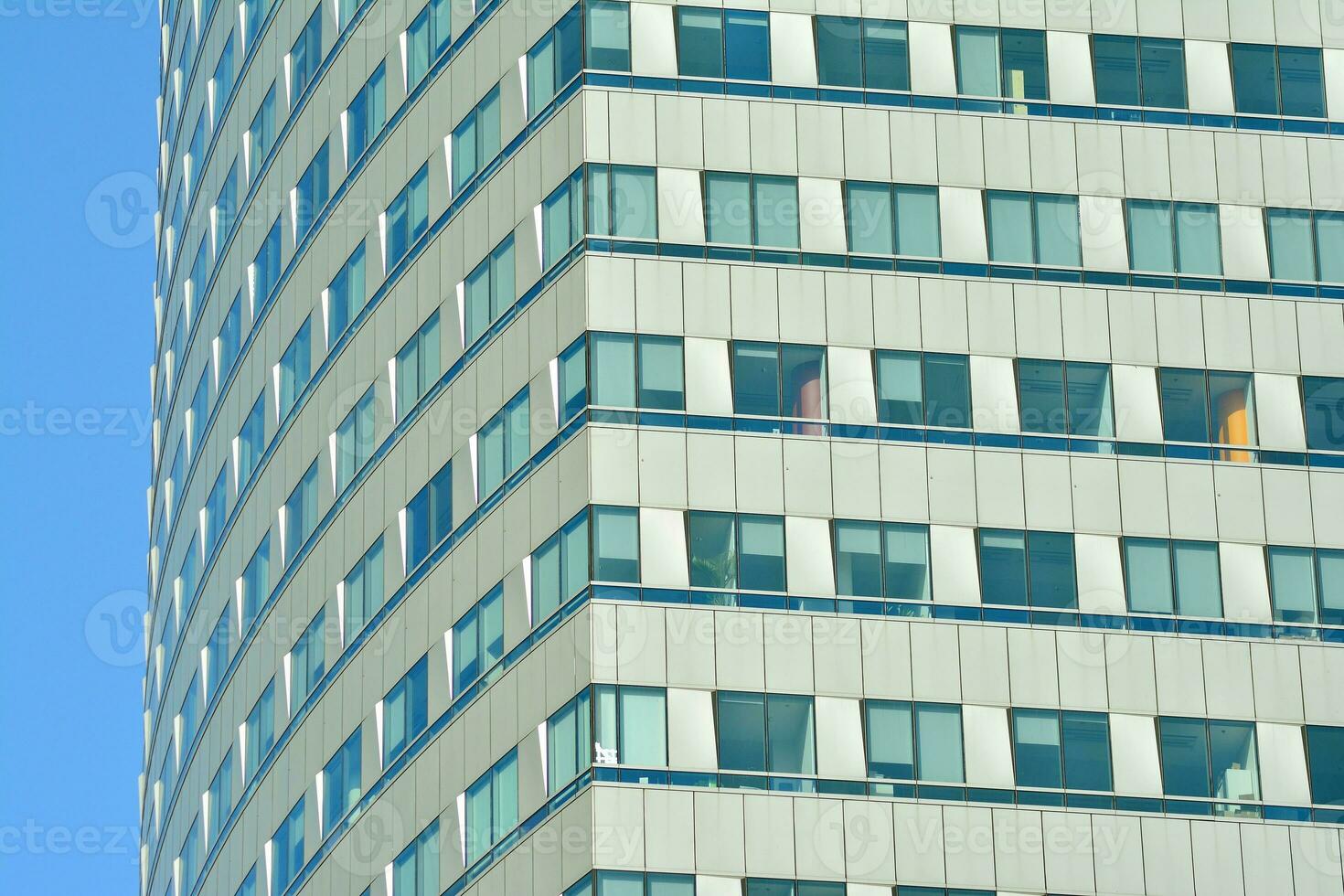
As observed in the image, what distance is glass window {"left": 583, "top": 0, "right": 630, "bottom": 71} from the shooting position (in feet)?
207

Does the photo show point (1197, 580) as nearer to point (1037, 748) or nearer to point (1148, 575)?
point (1148, 575)

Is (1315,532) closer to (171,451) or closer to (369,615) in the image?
(369,615)

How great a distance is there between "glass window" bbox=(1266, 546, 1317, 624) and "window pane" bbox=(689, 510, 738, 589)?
11439mm

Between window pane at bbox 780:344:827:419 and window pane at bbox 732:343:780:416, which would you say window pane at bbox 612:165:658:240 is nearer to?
window pane at bbox 732:343:780:416

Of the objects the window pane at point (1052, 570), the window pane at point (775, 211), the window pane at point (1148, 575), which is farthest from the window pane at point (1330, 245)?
the window pane at point (775, 211)

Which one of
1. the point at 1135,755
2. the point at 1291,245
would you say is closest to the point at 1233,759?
the point at 1135,755

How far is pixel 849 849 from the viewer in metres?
56.8

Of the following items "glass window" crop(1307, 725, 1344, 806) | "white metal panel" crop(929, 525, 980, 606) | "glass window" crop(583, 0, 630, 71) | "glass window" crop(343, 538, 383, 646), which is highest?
"glass window" crop(583, 0, 630, 71)

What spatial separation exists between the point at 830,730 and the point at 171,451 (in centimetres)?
4107

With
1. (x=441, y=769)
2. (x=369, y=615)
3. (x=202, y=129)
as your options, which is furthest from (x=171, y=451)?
(x=441, y=769)

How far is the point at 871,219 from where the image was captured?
2485 inches

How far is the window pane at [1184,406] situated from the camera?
62625 millimetres

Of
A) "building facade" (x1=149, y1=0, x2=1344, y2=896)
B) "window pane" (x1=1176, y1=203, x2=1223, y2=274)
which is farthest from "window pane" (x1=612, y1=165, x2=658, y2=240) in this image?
"window pane" (x1=1176, y1=203, x2=1223, y2=274)

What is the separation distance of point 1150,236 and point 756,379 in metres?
9.77
